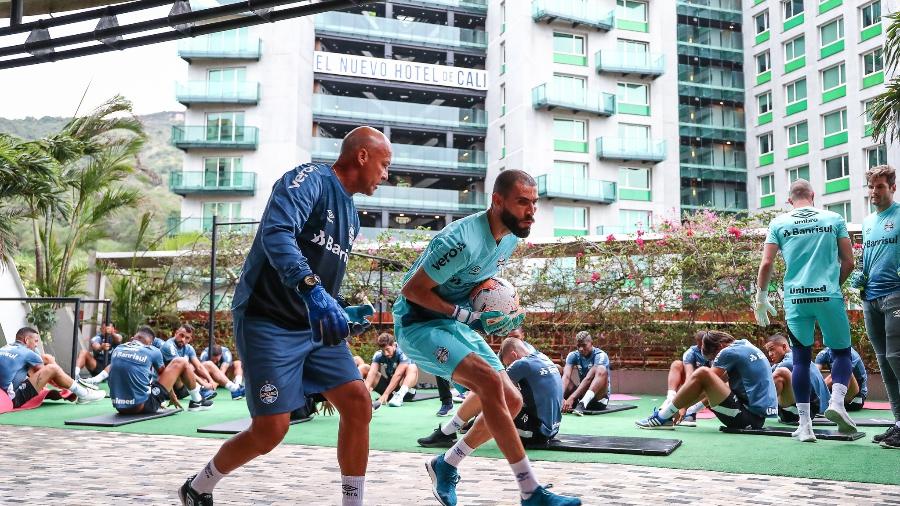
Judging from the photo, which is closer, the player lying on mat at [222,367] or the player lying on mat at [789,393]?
the player lying on mat at [789,393]

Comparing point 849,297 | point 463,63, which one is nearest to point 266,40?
point 463,63

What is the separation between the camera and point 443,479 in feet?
11.5

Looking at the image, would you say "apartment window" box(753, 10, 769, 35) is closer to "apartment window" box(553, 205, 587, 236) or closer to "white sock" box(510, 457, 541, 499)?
"apartment window" box(553, 205, 587, 236)

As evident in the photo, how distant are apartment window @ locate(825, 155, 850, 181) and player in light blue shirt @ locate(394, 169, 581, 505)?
124ft

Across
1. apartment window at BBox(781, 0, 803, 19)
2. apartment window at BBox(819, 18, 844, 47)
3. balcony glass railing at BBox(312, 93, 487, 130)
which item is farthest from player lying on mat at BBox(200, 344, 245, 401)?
apartment window at BBox(781, 0, 803, 19)

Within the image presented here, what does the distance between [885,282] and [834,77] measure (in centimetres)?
3718

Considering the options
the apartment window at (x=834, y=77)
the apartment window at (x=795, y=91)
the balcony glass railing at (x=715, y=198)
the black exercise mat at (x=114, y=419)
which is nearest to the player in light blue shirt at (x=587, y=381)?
the black exercise mat at (x=114, y=419)

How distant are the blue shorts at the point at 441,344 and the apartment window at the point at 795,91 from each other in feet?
136

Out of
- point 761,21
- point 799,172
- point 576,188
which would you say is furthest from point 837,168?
point 576,188

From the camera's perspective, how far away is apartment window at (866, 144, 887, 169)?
33562mm

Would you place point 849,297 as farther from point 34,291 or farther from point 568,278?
point 34,291

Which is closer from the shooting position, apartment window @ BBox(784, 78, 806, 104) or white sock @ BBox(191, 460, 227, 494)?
white sock @ BBox(191, 460, 227, 494)

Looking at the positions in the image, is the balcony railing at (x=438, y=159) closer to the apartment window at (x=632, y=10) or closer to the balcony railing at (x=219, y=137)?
the balcony railing at (x=219, y=137)

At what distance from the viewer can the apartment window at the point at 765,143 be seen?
1725 inches
